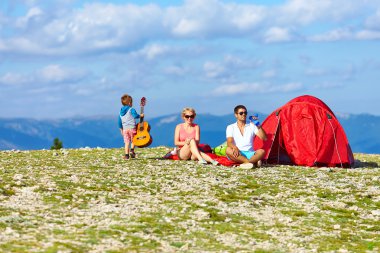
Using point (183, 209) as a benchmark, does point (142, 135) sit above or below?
above

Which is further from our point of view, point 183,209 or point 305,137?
point 305,137

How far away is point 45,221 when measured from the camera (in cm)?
1509

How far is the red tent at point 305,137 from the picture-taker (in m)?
29.9

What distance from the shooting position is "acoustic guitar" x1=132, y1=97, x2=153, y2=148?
29888 millimetres

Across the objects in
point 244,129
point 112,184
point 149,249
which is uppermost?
point 244,129

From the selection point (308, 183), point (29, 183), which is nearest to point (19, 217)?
point (29, 183)

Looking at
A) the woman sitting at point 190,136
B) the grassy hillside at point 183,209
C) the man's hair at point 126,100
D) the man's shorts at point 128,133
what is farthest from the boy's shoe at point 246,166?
the man's hair at point 126,100

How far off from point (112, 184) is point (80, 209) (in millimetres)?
4301

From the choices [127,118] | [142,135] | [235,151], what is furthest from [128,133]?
[235,151]

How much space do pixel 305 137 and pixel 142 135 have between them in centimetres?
759

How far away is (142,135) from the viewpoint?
30.2 metres

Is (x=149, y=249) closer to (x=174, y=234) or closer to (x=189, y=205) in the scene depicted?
(x=174, y=234)

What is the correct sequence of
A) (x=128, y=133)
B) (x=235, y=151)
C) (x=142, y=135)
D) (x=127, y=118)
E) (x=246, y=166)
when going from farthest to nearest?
(x=142, y=135)
(x=128, y=133)
(x=127, y=118)
(x=235, y=151)
(x=246, y=166)

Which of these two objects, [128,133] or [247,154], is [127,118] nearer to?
[128,133]
